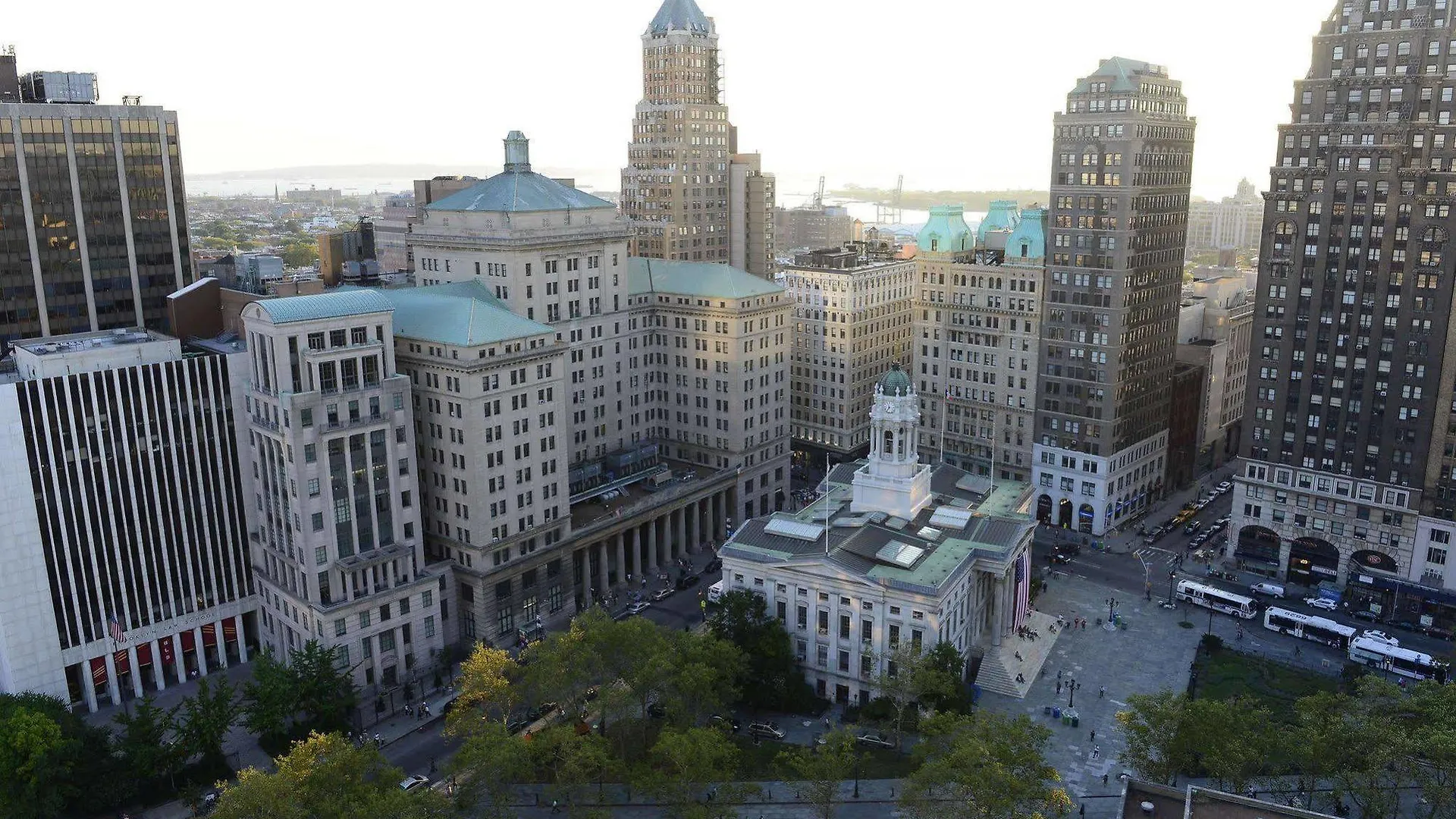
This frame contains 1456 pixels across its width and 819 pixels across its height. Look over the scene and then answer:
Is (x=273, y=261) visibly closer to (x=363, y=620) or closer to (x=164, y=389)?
(x=164, y=389)

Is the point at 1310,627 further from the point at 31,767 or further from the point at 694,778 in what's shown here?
the point at 31,767

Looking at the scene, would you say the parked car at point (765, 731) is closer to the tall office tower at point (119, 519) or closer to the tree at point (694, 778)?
the tree at point (694, 778)

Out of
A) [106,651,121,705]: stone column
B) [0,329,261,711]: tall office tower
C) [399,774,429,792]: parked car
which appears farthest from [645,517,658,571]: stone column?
[106,651,121,705]: stone column

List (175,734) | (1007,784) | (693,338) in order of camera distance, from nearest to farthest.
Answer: (1007,784) < (175,734) < (693,338)

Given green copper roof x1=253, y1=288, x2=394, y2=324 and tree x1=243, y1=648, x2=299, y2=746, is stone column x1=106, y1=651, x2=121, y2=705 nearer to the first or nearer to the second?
A: tree x1=243, y1=648, x2=299, y2=746

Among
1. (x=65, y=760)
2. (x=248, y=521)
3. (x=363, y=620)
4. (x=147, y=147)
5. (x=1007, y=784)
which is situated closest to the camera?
(x=1007, y=784)

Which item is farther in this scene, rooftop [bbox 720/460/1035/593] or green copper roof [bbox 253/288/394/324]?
rooftop [bbox 720/460/1035/593]

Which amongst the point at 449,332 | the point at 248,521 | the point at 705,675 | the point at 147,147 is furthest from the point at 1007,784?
the point at 147,147
